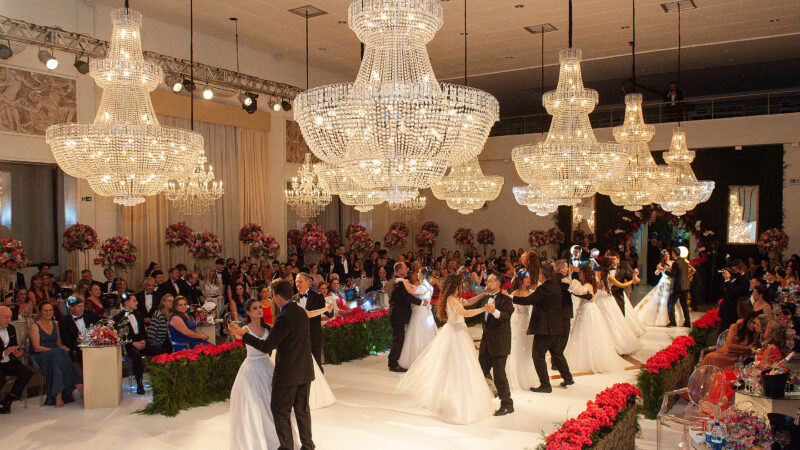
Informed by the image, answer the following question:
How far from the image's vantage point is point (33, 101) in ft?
37.1

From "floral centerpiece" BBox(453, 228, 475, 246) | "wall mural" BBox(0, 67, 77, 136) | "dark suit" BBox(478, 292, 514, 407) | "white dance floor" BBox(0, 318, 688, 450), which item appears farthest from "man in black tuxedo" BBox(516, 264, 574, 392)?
"floral centerpiece" BBox(453, 228, 475, 246)

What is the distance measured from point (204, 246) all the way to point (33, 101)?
4.07 meters

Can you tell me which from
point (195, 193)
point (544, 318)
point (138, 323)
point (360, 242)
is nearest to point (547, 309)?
point (544, 318)

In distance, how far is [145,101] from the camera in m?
6.43

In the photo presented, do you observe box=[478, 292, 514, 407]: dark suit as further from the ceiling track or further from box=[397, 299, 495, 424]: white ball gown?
the ceiling track

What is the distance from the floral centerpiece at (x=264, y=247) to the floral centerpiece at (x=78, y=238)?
398 centimetres

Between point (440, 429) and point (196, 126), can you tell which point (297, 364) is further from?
point (196, 126)

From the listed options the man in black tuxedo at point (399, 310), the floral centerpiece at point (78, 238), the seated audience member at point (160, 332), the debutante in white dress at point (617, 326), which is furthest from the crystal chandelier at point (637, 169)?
the floral centerpiece at point (78, 238)

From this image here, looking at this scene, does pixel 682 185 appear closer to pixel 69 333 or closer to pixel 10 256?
pixel 69 333

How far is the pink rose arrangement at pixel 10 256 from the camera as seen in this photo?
10023 mm

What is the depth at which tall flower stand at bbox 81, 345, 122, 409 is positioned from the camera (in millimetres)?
7441

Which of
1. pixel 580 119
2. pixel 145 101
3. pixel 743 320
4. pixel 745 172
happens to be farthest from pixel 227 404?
pixel 745 172

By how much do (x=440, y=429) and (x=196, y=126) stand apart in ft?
33.8

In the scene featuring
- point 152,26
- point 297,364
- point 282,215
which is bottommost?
point 297,364
